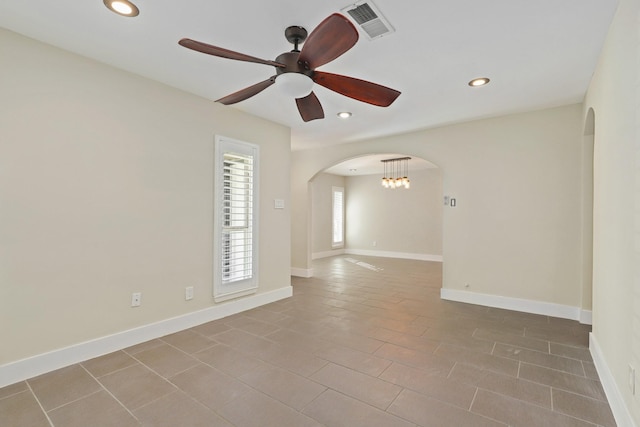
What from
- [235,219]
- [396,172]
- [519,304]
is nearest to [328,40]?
[235,219]

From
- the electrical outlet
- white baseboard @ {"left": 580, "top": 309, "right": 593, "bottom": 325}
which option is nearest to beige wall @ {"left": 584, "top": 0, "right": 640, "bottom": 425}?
white baseboard @ {"left": 580, "top": 309, "right": 593, "bottom": 325}

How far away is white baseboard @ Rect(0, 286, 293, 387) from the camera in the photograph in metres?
2.29

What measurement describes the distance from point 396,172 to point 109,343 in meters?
7.62

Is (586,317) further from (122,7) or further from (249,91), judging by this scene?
(122,7)

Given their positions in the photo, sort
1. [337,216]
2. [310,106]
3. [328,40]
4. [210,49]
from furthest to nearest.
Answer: [337,216] → [310,106] → [210,49] → [328,40]

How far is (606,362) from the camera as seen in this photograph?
2186 mm

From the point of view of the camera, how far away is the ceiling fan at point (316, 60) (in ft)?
5.12

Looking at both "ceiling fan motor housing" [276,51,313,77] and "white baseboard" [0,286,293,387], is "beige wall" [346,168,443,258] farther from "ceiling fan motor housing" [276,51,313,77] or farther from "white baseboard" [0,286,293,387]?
"ceiling fan motor housing" [276,51,313,77]

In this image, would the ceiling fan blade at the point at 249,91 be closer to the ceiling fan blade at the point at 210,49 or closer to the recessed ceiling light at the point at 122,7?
the ceiling fan blade at the point at 210,49

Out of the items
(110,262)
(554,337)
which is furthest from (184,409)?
(554,337)

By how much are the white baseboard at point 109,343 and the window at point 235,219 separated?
176 mm

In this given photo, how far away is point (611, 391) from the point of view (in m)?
1.98

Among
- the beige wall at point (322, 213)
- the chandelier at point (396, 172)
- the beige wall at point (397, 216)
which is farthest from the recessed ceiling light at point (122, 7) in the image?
the beige wall at point (397, 216)

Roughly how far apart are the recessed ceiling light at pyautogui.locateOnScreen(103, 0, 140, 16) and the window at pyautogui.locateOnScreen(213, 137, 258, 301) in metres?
1.68
